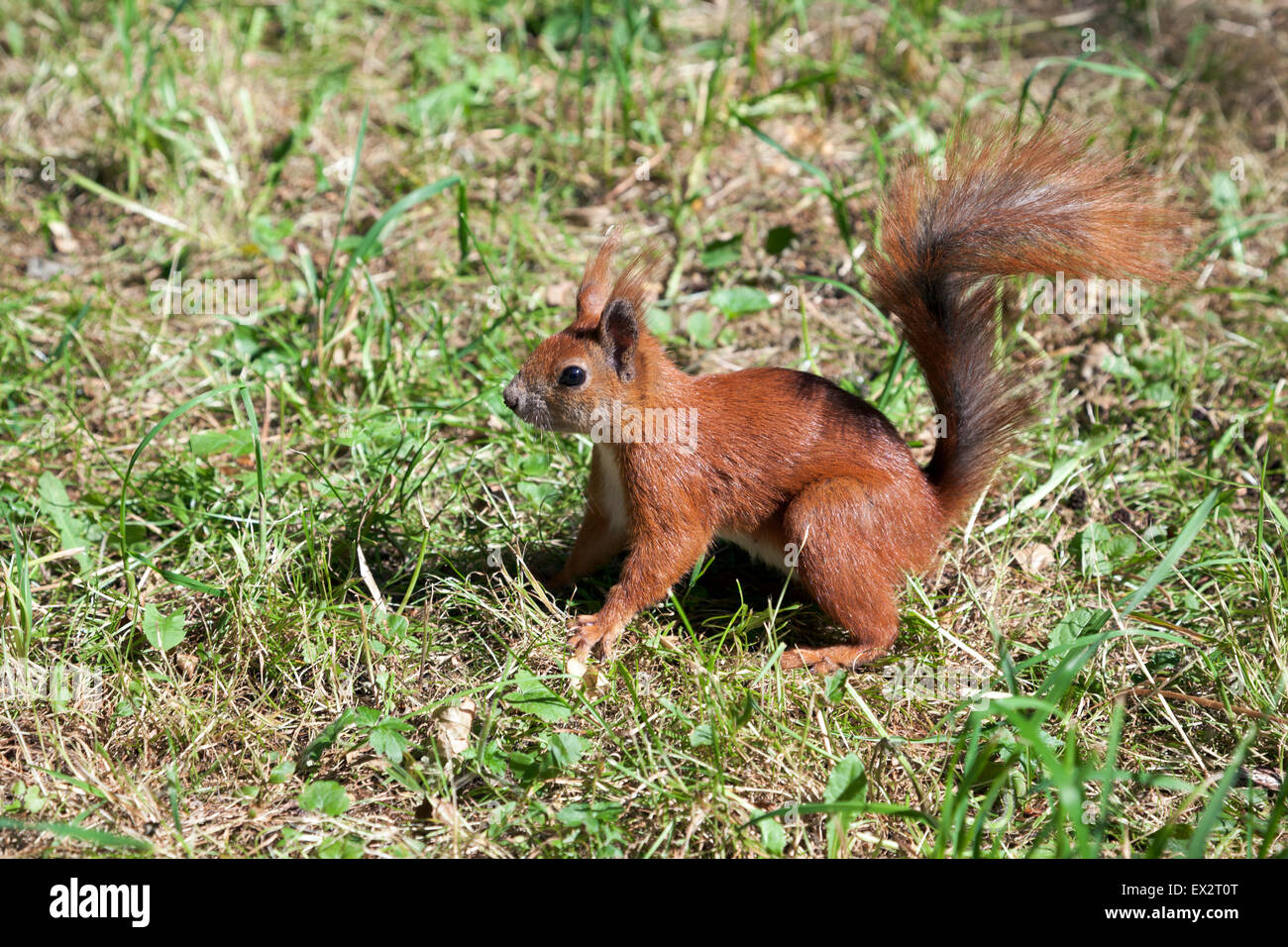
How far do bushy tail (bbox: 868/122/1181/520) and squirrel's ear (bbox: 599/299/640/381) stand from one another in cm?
60

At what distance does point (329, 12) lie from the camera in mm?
4590

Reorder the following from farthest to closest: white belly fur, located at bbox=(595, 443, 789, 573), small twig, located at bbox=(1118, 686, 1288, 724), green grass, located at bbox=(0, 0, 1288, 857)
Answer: white belly fur, located at bbox=(595, 443, 789, 573), small twig, located at bbox=(1118, 686, 1288, 724), green grass, located at bbox=(0, 0, 1288, 857)

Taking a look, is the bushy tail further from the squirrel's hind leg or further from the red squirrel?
the squirrel's hind leg

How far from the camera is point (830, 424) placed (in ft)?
8.00

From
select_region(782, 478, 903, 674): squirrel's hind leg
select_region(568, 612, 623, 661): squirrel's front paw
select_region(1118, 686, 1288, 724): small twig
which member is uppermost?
select_region(782, 478, 903, 674): squirrel's hind leg

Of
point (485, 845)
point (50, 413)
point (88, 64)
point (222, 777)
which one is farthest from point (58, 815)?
point (88, 64)

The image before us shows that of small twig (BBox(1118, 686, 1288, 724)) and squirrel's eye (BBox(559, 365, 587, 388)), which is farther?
squirrel's eye (BBox(559, 365, 587, 388))

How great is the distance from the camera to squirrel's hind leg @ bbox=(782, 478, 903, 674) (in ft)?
7.57

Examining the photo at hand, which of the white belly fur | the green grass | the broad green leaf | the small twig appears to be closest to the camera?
the green grass

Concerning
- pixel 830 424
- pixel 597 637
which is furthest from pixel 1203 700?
pixel 597 637

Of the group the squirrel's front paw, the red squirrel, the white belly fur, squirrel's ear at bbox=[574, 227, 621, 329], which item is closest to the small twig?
the red squirrel

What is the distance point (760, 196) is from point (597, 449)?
1795mm

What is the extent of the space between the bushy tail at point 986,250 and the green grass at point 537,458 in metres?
0.39
